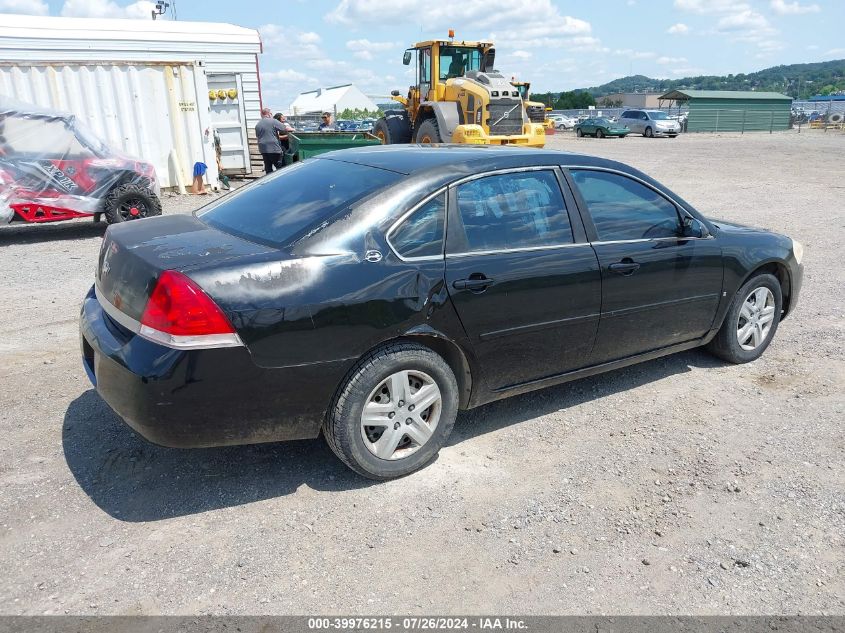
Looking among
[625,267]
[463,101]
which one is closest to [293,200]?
[625,267]

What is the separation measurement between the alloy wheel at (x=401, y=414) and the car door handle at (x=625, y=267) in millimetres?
1343

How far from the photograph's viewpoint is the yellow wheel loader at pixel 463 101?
53.4ft

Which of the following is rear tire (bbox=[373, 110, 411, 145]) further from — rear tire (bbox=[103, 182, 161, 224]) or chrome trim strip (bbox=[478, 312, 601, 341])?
chrome trim strip (bbox=[478, 312, 601, 341])

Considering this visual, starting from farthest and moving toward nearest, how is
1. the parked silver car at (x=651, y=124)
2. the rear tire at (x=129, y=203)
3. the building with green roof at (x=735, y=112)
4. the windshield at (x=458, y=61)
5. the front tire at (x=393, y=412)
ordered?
the building with green roof at (x=735, y=112) → the parked silver car at (x=651, y=124) → the windshield at (x=458, y=61) → the rear tire at (x=129, y=203) → the front tire at (x=393, y=412)

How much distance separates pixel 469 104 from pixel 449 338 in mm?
14252

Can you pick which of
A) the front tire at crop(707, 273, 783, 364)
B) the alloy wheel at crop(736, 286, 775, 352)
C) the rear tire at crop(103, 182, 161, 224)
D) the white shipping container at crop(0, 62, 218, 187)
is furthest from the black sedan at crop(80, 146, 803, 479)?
the white shipping container at crop(0, 62, 218, 187)

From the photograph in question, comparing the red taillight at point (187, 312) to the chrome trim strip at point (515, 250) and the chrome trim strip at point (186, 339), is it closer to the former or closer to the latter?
the chrome trim strip at point (186, 339)

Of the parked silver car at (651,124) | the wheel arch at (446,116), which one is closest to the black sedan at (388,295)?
the wheel arch at (446,116)

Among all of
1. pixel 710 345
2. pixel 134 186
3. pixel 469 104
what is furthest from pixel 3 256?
pixel 469 104

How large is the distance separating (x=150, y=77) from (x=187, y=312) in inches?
478

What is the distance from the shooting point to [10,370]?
15.3 ft

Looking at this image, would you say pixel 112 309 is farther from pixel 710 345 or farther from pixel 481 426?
pixel 710 345

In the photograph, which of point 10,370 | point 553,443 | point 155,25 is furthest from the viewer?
point 155,25

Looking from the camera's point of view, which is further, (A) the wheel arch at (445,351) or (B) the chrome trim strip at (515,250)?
(B) the chrome trim strip at (515,250)
